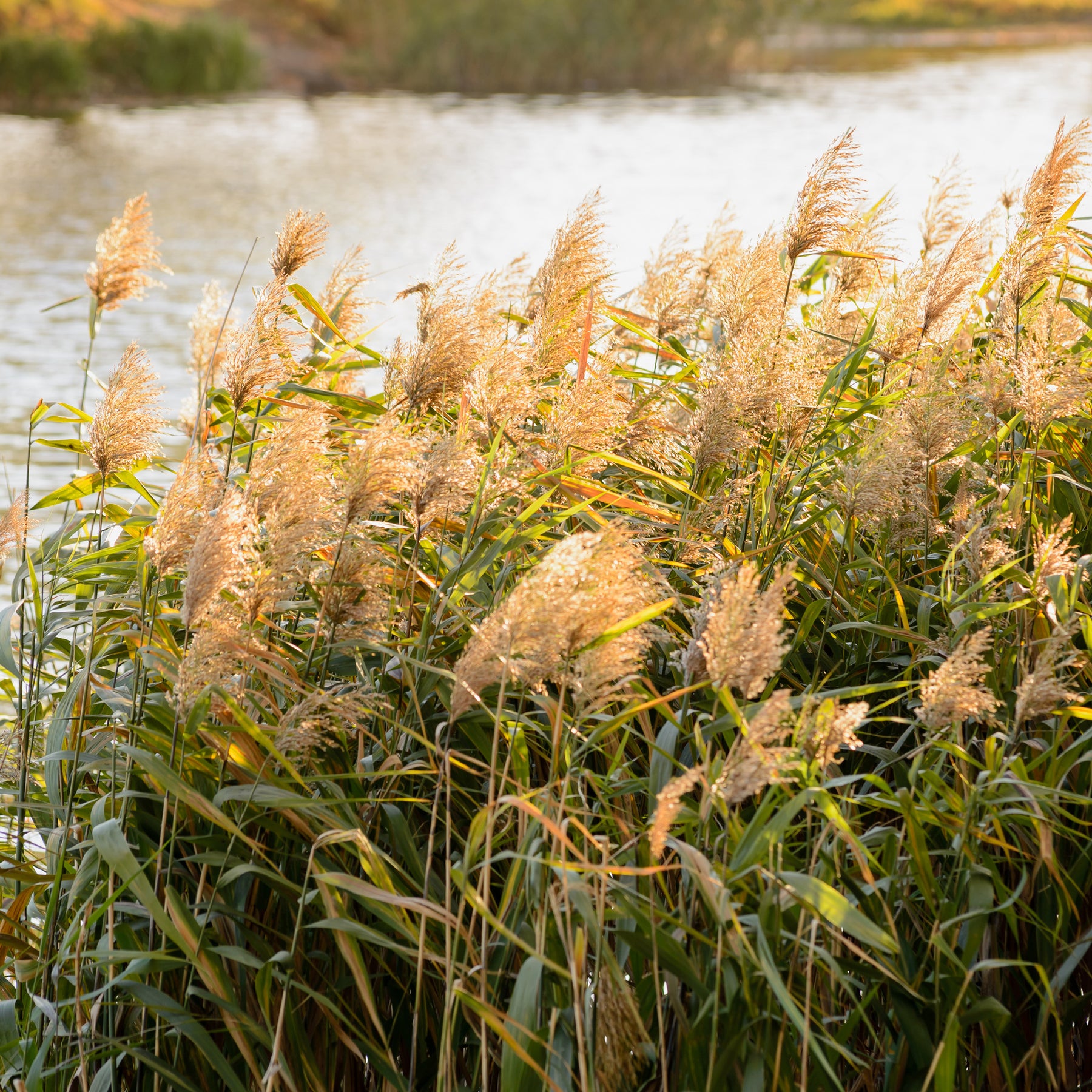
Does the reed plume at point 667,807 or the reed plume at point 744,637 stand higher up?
the reed plume at point 744,637

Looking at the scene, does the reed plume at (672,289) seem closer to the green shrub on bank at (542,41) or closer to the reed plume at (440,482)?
the reed plume at (440,482)

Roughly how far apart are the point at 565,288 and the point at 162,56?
2749 cm

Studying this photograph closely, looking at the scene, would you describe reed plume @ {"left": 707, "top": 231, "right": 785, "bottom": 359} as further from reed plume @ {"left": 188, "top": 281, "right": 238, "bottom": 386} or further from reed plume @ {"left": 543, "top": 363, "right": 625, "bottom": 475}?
reed plume @ {"left": 188, "top": 281, "right": 238, "bottom": 386}

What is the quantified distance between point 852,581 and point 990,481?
333mm

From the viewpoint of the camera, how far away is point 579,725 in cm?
158

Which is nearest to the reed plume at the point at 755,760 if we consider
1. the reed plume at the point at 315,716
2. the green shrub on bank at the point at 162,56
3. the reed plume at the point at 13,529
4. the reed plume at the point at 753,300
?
the reed plume at the point at 315,716

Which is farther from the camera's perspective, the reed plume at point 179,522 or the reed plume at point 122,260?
the reed plume at point 122,260

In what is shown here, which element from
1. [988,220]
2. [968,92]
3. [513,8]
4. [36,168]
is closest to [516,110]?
[513,8]

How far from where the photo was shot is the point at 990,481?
1.75 m

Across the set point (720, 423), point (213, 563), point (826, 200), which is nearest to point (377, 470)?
point (213, 563)

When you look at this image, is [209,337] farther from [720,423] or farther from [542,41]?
[542,41]

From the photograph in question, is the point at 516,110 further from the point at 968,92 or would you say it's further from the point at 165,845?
the point at 165,845

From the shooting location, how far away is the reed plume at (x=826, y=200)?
6.44 ft

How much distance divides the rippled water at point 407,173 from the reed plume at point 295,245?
330 centimetres
